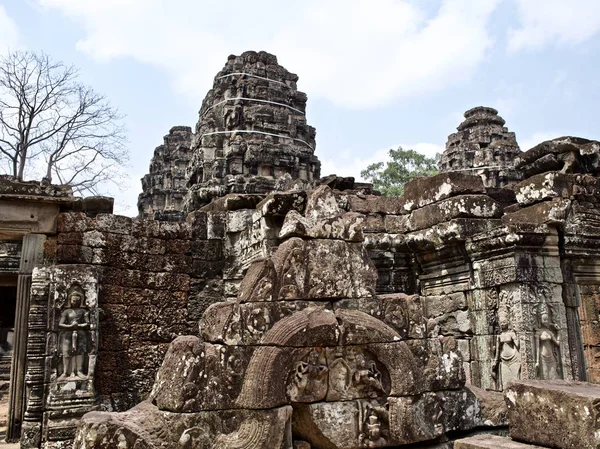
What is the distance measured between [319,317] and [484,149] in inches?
846

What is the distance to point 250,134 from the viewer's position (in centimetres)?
1502

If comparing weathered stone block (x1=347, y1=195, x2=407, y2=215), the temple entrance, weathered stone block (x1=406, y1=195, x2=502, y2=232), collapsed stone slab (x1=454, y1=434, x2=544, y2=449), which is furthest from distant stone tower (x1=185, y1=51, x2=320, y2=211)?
collapsed stone slab (x1=454, y1=434, x2=544, y2=449)

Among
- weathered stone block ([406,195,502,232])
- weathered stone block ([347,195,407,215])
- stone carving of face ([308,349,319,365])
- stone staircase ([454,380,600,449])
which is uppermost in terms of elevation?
weathered stone block ([347,195,407,215])

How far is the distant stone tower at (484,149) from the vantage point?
22.2 meters

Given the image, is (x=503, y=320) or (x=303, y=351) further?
(x=503, y=320)

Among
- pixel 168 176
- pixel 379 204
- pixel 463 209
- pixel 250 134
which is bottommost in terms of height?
pixel 463 209

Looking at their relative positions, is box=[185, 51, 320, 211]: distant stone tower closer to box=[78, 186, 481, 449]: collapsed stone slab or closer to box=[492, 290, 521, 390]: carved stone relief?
box=[492, 290, 521, 390]: carved stone relief

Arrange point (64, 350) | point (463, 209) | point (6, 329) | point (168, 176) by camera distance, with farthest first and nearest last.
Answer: point (168, 176) < point (6, 329) < point (463, 209) < point (64, 350)

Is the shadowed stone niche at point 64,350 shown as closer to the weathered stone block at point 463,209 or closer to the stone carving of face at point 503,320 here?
the weathered stone block at point 463,209

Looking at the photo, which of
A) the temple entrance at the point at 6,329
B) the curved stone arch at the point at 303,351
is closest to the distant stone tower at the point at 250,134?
the temple entrance at the point at 6,329

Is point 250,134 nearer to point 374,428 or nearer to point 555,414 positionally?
point 374,428

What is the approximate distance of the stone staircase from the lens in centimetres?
250

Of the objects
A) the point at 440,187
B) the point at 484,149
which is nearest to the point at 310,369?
the point at 440,187

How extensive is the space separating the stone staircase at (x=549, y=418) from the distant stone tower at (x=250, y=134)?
11.0 metres
